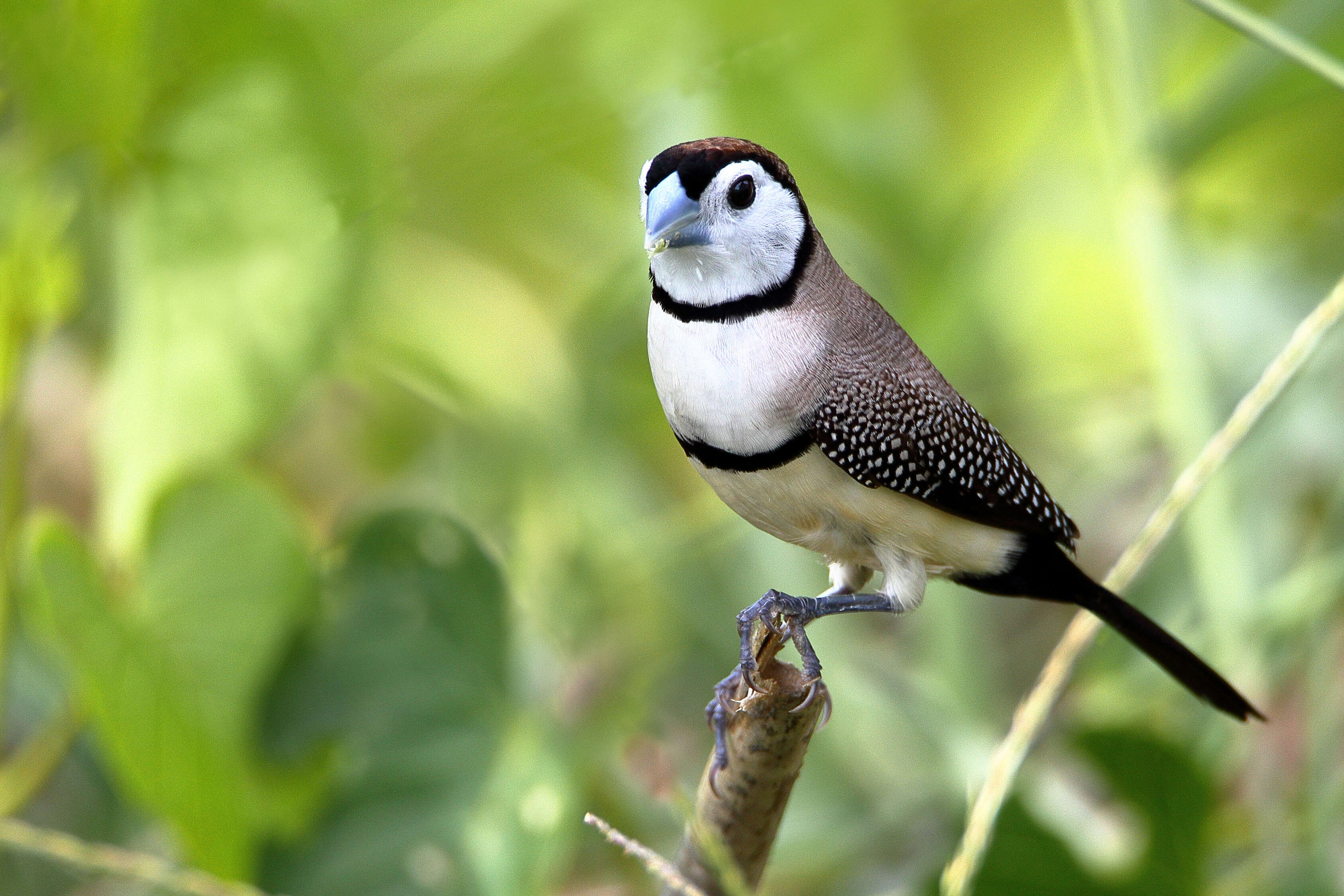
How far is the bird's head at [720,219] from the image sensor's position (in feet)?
3.46

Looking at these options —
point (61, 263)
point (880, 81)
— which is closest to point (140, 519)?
point (61, 263)

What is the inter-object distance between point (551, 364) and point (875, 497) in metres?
1.87

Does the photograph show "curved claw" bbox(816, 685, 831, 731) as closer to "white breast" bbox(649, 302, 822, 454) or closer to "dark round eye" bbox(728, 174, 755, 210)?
"white breast" bbox(649, 302, 822, 454)

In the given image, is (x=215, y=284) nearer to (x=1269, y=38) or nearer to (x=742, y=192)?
(x=742, y=192)

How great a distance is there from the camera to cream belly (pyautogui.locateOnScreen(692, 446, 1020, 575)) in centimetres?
118

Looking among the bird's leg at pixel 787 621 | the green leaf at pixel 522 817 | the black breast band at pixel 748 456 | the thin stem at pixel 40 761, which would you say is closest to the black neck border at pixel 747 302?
the black breast band at pixel 748 456

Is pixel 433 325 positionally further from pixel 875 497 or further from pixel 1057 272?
pixel 875 497

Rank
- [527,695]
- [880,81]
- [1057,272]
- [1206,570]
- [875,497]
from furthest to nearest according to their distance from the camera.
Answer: [1057,272]
[880,81]
[527,695]
[1206,570]
[875,497]

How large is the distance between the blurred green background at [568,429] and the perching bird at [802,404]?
28 centimetres

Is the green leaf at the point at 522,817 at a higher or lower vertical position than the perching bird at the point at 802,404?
lower

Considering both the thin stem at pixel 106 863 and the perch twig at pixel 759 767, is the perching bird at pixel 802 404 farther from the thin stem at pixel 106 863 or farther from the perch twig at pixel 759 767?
the thin stem at pixel 106 863

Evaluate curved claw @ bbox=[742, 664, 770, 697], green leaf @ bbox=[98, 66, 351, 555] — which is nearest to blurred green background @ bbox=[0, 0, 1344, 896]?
green leaf @ bbox=[98, 66, 351, 555]

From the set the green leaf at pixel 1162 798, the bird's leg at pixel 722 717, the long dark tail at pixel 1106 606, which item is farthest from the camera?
the green leaf at pixel 1162 798

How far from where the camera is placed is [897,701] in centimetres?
258
